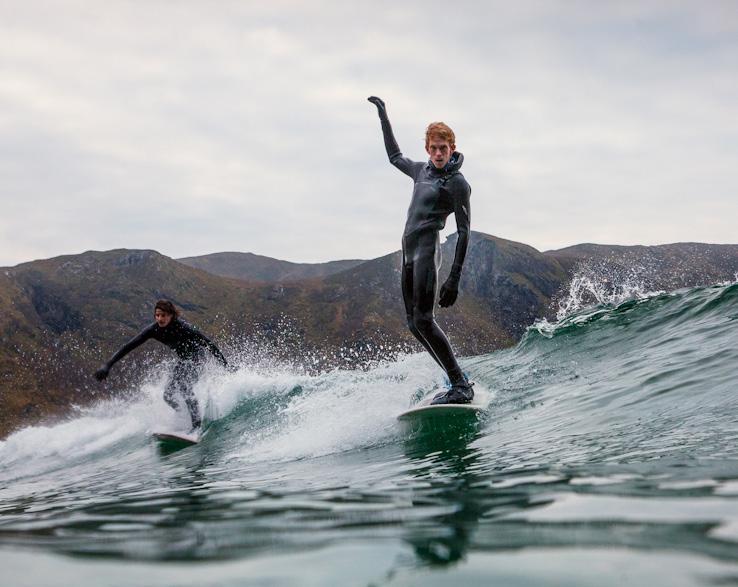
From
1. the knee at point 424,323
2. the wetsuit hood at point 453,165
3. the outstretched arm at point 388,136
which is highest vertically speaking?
the outstretched arm at point 388,136

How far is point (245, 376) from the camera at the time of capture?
11.9 m

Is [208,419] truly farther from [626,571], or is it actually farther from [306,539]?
[626,571]

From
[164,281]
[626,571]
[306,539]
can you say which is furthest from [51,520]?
[164,281]

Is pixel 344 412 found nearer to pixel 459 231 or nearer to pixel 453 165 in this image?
pixel 459 231

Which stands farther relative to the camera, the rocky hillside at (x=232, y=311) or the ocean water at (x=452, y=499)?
the rocky hillside at (x=232, y=311)

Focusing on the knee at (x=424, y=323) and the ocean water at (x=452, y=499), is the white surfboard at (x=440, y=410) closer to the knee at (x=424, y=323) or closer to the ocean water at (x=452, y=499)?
the ocean water at (x=452, y=499)

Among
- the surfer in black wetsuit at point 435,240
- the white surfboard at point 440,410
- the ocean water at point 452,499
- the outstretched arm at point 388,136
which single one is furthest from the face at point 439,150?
the ocean water at point 452,499

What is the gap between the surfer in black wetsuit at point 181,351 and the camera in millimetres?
9930

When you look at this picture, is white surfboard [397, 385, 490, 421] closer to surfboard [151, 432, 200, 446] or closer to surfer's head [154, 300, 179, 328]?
surfboard [151, 432, 200, 446]

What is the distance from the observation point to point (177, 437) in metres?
9.55

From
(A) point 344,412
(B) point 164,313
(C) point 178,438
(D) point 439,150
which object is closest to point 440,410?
(A) point 344,412

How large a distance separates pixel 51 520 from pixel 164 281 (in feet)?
457

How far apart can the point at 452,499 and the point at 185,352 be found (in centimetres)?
→ 831

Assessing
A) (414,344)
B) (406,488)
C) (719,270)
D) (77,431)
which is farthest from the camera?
(719,270)
